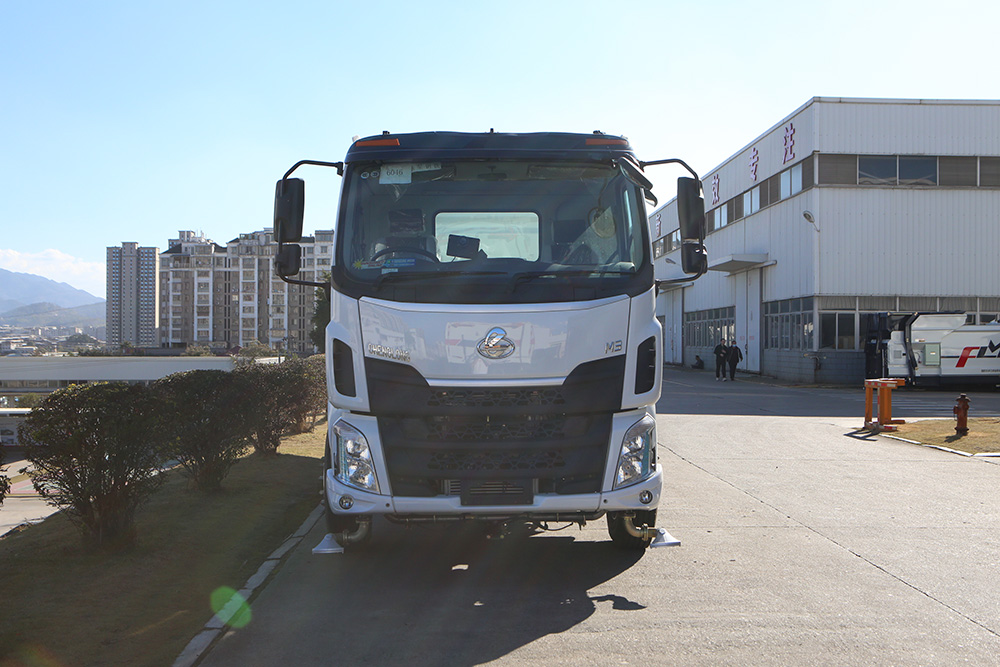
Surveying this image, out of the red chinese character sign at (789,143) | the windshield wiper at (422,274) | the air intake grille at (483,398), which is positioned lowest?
the air intake grille at (483,398)

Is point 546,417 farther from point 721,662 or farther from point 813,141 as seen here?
point 813,141

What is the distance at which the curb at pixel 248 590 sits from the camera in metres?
4.49

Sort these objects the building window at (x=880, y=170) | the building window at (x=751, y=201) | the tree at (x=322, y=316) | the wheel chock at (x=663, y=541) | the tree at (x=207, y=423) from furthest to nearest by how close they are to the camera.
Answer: the building window at (x=751, y=201) < the building window at (x=880, y=170) < the tree at (x=207, y=423) < the tree at (x=322, y=316) < the wheel chock at (x=663, y=541)

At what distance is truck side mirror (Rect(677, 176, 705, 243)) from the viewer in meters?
6.40

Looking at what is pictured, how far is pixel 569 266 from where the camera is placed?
5.87 metres

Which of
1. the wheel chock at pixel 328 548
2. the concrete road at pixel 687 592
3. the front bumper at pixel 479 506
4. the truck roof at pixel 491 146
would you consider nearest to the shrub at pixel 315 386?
the concrete road at pixel 687 592

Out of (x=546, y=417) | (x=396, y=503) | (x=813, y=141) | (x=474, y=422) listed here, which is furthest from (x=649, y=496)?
(x=813, y=141)

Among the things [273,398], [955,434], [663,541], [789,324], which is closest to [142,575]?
[663,541]

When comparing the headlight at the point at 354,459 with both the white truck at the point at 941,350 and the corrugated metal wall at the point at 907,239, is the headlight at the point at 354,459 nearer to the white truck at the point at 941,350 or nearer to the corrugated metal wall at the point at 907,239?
the white truck at the point at 941,350

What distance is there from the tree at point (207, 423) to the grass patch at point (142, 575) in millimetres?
293

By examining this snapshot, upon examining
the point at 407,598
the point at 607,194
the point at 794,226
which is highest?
the point at 794,226

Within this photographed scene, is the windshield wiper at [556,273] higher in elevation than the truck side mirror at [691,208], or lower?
Answer: lower

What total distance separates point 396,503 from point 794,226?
109ft

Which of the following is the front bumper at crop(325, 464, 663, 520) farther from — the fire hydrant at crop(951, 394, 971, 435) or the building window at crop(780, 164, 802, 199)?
the building window at crop(780, 164, 802, 199)
